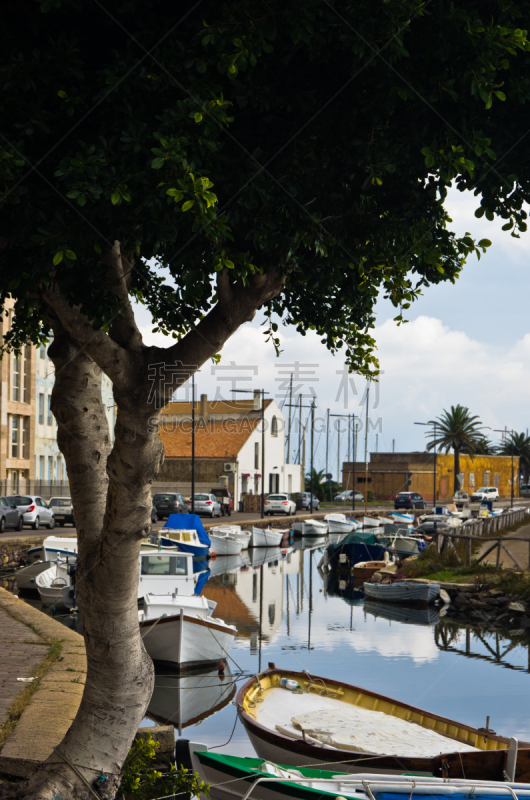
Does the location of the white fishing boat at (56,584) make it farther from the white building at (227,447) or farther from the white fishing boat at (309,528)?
the white building at (227,447)

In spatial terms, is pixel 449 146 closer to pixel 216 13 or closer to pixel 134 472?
pixel 216 13

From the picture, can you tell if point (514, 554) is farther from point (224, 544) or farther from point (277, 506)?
point (277, 506)

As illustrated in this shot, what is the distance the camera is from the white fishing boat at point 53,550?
26812 mm

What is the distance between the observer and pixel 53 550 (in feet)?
88.5

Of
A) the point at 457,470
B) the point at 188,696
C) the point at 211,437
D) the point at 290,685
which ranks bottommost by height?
the point at 188,696

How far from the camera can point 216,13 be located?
15.0 ft

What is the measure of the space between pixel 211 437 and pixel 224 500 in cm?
1203

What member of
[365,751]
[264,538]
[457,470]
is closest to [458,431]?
[457,470]

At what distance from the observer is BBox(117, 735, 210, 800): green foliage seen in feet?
20.2

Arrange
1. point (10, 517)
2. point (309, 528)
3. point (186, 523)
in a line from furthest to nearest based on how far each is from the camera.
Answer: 1. point (309, 528)
2. point (10, 517)
3. point (186, 523)

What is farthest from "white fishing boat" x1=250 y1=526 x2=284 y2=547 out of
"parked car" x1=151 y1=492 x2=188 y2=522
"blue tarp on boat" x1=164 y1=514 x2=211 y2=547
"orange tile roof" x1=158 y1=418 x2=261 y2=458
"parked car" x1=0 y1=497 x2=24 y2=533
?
"orange tile roof" x1=158 y1=418 x2=261 y2=458

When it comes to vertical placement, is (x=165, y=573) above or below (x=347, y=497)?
above

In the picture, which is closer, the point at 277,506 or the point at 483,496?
the point at 277,506

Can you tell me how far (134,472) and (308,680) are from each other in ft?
22.9
